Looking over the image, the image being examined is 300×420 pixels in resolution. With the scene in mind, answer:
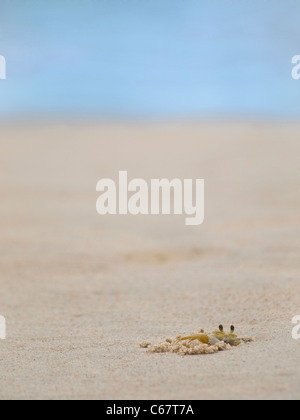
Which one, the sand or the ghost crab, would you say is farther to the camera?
the ghost crab

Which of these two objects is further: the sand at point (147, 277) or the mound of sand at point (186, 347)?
the mound of sand at point (186, 347)

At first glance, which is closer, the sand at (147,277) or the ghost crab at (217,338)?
the sand at (147,277)

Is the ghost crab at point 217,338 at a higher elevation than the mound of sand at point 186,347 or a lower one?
higher

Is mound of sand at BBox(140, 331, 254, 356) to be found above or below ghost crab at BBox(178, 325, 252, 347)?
below

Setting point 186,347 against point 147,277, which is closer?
point 186,347

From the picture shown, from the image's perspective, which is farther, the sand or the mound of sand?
the mound of sand

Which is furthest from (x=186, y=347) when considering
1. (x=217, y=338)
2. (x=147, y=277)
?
(x=147, y=277)

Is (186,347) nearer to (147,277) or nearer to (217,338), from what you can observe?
(217,338)
